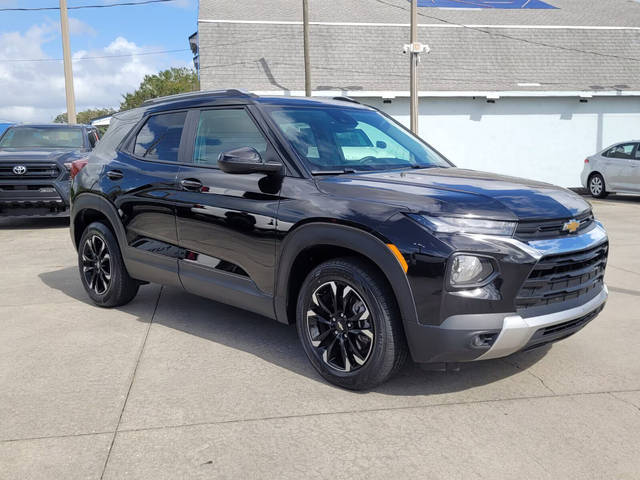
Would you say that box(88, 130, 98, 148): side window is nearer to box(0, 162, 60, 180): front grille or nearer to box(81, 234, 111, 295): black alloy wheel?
box(0, 162, 60, 180): front grille

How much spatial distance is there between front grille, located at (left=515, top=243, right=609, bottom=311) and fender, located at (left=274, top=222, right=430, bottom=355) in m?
0.59

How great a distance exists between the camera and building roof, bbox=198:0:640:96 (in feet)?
66.1

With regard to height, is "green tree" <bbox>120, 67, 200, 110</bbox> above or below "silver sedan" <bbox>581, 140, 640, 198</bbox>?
above

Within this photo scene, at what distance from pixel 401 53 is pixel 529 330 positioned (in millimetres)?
19359

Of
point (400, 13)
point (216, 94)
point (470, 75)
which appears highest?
point (400, 13)

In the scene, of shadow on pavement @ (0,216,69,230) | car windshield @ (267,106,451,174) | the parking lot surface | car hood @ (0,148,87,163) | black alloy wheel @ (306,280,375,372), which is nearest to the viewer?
the parking lot surface

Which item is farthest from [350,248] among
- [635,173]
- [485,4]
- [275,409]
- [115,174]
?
[485,4]

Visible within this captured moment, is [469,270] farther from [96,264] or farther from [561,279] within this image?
[96,264]

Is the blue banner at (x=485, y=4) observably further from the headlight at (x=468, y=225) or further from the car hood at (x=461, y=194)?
the headlight at (x=468, y=225)

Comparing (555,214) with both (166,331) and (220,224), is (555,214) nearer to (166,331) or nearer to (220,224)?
(220,224)

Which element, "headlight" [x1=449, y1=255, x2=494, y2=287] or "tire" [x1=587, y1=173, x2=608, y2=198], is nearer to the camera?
"headlight" [x1=449, y1=255, x2=494, y2=287]

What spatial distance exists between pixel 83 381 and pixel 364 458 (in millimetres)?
2028

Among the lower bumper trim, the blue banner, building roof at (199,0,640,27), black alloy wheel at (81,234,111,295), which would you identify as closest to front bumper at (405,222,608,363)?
the lower bumper trim

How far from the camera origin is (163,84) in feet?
212
